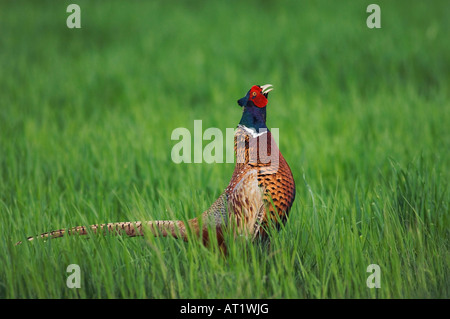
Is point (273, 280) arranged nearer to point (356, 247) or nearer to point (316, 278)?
point (316, 278)

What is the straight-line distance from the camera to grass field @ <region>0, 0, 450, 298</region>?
2434 millimetres

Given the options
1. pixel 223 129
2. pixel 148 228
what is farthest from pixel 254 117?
pixel 223 129

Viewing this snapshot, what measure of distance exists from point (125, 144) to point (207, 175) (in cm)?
112

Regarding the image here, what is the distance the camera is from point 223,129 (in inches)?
212

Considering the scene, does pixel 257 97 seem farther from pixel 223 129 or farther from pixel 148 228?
pixel 223 129

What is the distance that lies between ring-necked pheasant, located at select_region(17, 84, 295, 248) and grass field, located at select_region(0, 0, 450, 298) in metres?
0.11

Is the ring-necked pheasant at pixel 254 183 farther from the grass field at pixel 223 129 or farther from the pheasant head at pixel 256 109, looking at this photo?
the grass field at pixel 223 129

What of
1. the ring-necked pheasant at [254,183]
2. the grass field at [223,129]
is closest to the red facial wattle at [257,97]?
the ring-necked pheasant at [254,183]

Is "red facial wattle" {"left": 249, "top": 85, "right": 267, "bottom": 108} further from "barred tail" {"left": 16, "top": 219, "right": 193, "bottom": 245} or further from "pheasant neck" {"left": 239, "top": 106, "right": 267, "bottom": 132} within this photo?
"barred tail" {"left": 16, "top": 219, "right": 193, "bottom": 245}

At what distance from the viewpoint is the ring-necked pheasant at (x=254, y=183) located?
7.31 ft

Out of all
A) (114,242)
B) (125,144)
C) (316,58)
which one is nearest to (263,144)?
(114,242)

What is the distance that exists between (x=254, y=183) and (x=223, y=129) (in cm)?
319

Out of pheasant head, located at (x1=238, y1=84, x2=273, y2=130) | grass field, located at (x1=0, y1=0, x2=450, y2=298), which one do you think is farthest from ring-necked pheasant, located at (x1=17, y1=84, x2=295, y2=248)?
grass field, located at (x1=0, y1=0, x2=450, y2=298)

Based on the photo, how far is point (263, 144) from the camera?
226cm
